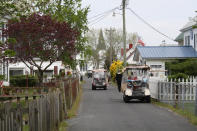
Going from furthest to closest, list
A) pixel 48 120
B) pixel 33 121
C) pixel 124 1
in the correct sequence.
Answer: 1. pixel 124 1
2. pixel 48 120
3. pixel 33 121

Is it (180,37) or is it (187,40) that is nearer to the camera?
(187,40)

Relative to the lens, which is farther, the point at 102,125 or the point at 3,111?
the point at 102,125

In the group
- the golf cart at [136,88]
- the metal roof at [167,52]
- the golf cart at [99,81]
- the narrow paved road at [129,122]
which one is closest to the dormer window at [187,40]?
the metal roof at [167,52]

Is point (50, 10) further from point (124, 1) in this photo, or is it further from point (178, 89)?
point (178, 89)

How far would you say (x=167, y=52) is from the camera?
1873 inches

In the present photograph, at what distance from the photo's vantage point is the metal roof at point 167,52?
4597 centimetres

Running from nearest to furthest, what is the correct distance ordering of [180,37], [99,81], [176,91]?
[176,91] < [99,81] < [180,37]

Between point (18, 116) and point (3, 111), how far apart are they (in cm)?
74

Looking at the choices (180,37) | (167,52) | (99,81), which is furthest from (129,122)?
(180,37)

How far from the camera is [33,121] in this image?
362 inches

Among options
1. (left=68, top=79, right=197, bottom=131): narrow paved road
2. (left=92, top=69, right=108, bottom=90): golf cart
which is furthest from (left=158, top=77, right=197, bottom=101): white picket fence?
(left=92, top=69, right=108, bottom=90): golf cart

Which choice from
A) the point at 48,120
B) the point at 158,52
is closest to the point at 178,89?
the point at 48,120

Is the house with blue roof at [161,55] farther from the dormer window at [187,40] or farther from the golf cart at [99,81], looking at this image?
the golf cart at [99,81]

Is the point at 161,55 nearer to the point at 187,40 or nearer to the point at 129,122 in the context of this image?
the point at 187,40
